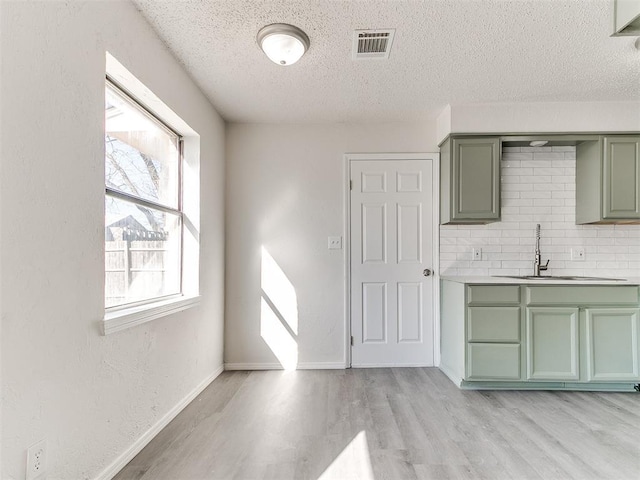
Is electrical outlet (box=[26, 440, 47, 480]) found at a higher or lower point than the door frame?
lower

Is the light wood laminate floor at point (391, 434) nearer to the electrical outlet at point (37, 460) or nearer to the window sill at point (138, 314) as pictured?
the electrical outlet at point (37, 460)

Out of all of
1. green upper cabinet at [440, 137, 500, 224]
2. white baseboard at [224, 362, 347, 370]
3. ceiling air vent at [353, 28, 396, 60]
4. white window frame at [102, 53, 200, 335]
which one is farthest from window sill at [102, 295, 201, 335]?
green upper cabinet at [440, 137, 500, 224]

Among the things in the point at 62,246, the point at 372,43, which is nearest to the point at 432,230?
the point at 372,43

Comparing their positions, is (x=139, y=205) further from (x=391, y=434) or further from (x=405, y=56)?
(x=391, y=434)

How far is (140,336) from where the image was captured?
1944 mm

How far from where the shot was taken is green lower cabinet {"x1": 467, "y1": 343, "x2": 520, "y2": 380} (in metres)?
2.77

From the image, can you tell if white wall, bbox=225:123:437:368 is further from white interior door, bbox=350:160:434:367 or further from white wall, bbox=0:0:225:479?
white wall, bbox=0:0:225:479

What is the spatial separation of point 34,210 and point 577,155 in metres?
4.01

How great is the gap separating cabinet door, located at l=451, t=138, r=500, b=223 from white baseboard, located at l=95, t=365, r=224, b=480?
2.58 m

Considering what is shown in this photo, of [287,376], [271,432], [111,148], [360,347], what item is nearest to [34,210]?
[111,148]

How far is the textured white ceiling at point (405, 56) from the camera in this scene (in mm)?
1859

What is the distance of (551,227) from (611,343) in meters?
1.08

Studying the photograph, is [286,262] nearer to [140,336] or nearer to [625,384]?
[140,336]

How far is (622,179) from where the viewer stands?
117 inches
